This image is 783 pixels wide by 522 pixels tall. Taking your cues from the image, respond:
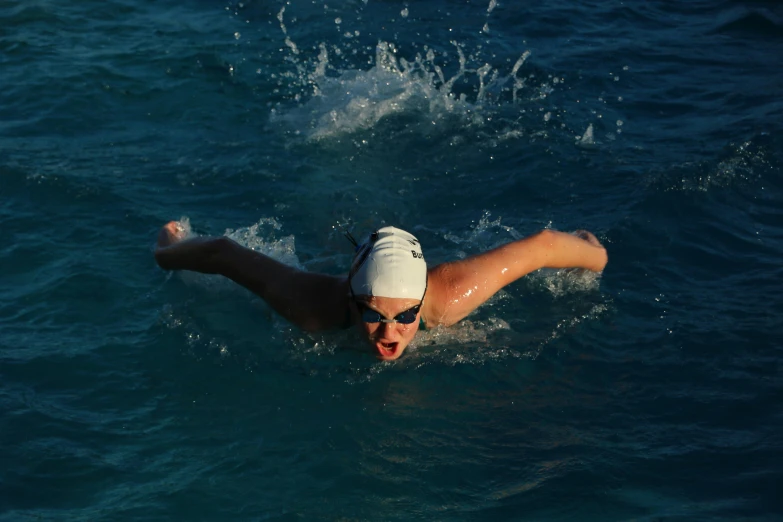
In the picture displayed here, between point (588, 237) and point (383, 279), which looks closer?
point (383, 279)

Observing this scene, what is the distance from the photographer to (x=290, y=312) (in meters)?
6.21

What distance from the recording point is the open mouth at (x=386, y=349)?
5.81 m

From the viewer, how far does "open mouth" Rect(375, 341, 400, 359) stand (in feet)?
19.1

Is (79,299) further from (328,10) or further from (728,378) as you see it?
(328,10)

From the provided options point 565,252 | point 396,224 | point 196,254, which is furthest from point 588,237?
point 196,254

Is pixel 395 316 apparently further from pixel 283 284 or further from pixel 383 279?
pixel 283 284

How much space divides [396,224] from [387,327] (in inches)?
94.0

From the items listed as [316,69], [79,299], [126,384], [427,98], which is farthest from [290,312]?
[316,69]

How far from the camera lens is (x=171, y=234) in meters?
7.06

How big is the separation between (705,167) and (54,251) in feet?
19.0

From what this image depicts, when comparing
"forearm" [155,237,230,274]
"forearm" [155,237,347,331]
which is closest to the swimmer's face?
"forearm" [155,237,347,331]

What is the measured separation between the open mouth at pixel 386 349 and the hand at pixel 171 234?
6.16ft

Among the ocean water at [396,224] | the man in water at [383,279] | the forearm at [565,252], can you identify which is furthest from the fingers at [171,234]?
the forearm at [565,252]

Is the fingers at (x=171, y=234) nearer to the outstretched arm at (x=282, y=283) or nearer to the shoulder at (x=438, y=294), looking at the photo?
the outstretched arm at (x=282, y=283)
